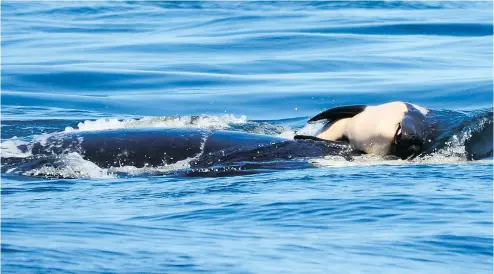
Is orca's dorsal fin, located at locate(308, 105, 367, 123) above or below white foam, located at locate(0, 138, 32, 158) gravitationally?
above

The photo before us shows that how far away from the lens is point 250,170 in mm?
8305

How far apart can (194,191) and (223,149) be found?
1379 millimetres

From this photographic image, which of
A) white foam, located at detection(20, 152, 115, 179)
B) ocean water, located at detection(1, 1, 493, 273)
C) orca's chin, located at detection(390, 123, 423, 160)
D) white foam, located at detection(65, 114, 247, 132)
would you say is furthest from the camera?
white foam, located at detection(65, 114, 247, 132)

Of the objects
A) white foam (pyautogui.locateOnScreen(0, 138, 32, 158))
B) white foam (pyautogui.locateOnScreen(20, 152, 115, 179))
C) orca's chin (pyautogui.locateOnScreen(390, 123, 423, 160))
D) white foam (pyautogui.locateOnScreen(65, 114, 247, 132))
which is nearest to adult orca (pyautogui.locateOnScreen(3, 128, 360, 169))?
white foam (pyautogui.locateOnScreen(0, 138, 32, 158))

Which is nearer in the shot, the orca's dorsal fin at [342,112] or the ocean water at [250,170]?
the ocean water at [250,170]

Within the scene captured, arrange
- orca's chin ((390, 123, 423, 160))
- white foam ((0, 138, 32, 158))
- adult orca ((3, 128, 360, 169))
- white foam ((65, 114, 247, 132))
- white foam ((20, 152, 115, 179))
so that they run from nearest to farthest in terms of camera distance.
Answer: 1. white foam ((20, 152, 115, 179))
2. orca's chin ((390, 123, 423, 160))
3. adult orca ((3, 128, 360, 169))
4. white foam ((0, 138, 32, 158))
5. white foam ((65, 114, 247, 132))

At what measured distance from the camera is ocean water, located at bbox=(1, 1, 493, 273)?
18.6ft

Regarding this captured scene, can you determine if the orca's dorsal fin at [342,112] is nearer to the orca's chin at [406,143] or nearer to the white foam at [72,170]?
the orca's chin at [406,143]

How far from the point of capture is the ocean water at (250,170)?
566 cm

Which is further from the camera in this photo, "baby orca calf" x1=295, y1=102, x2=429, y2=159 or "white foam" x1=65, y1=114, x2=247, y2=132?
"white foam" x1=65, y1=114, x2=247, y2=132

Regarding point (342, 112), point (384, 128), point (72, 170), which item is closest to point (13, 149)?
point (72, 170)

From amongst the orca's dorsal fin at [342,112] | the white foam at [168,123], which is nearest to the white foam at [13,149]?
the white foam at [168,123]

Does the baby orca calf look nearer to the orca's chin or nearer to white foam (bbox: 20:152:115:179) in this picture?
the orca's chin

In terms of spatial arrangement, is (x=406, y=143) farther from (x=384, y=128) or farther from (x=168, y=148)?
(x=168, y=148)
